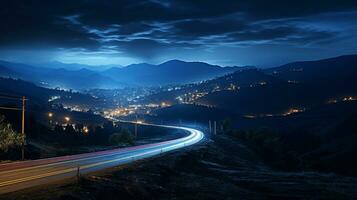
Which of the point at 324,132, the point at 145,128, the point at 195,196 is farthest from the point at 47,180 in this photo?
the point at 324,132

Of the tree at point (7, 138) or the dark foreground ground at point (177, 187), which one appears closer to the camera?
the dark foreground ground at point (177, 187)

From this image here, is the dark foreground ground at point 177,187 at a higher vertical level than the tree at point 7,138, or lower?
lower

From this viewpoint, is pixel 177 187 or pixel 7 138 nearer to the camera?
pixel 177 187

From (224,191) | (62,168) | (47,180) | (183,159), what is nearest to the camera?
(47,180)

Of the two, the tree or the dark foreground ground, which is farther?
the tree

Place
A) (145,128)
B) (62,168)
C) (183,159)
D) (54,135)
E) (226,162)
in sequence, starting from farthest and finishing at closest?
(145,128) → (54,135) → (226,162) → (183,159) → (62,168)

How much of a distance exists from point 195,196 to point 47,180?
11.3 meters

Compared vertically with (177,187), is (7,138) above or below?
above

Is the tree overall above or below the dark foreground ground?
above

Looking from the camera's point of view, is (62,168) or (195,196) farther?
(62,168)

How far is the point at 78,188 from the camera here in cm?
2591

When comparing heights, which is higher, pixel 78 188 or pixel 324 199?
pixel 78 188

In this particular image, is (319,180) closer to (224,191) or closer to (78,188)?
(224,191)

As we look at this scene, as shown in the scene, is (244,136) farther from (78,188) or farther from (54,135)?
(78,188)
